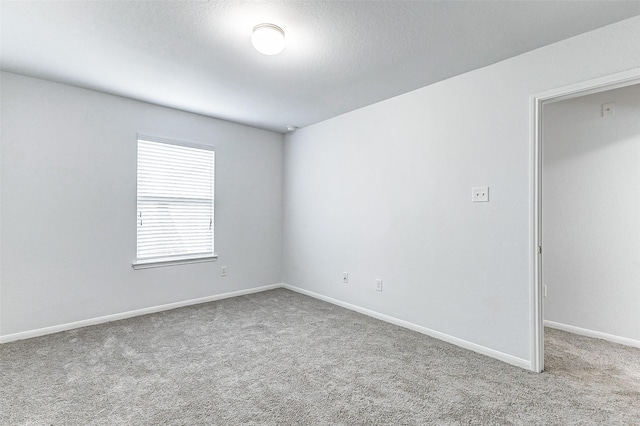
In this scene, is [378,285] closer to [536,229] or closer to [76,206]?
[536,229]

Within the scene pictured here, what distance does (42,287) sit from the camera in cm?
296

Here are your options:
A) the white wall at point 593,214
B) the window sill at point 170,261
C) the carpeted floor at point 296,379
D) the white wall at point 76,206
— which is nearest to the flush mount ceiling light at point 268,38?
the white wall at point 76,206

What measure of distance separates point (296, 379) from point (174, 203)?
268cm

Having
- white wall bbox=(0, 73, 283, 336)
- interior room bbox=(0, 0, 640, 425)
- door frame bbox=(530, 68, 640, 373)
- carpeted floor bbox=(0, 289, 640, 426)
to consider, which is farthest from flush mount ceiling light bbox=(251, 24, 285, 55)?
carpeted floor bbox=(0, 289, 640, 426)

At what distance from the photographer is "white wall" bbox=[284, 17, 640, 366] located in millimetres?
2373

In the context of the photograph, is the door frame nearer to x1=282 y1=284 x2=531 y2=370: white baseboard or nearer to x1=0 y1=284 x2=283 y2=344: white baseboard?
x1=282 y1=284 x2=531 y2=370: white baseboard

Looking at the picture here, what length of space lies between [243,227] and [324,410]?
3.01 m

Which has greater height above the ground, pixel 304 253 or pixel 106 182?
pixel 106 182

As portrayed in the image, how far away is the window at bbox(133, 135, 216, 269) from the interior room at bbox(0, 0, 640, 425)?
0.08 feet

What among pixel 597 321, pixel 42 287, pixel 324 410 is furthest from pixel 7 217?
pixel 597 321

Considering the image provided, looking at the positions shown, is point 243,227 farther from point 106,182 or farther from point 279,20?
point 279,20

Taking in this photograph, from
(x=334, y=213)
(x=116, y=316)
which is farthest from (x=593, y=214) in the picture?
(x=116, y=316)

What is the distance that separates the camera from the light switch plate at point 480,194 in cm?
262

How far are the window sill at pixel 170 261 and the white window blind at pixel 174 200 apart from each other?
0.09ft
